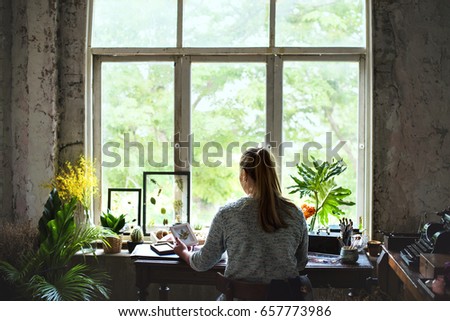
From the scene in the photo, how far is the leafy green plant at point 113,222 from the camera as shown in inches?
183

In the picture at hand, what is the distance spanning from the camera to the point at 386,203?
454cm

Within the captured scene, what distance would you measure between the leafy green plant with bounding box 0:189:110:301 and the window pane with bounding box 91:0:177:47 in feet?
4.69

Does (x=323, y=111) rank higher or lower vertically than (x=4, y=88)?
lower

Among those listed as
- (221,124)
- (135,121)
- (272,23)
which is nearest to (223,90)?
(221,124)

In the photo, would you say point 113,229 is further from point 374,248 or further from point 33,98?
point 374,248

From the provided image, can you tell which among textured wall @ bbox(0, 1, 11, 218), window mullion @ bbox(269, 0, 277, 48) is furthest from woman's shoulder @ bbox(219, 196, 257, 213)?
textured wall @ bbox(0, 1, 11, 218)

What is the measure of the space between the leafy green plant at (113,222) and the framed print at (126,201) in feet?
0.56

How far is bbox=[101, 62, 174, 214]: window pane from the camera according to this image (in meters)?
4.87

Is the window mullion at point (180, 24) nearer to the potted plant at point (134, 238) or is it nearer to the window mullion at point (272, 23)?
the window mullion at point (272, 23)

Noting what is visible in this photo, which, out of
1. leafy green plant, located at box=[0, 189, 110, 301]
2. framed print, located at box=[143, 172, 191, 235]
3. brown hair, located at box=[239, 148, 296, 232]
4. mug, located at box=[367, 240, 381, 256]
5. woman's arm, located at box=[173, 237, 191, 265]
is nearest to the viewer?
brown hair, located at box=[239, 148, 296, 232]

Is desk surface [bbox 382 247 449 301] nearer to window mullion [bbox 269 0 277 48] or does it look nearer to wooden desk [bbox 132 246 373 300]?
wooden desk [bbox 132 246 373 300]

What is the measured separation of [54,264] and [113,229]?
24.2 inches

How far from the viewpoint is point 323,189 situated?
14.7 ft
